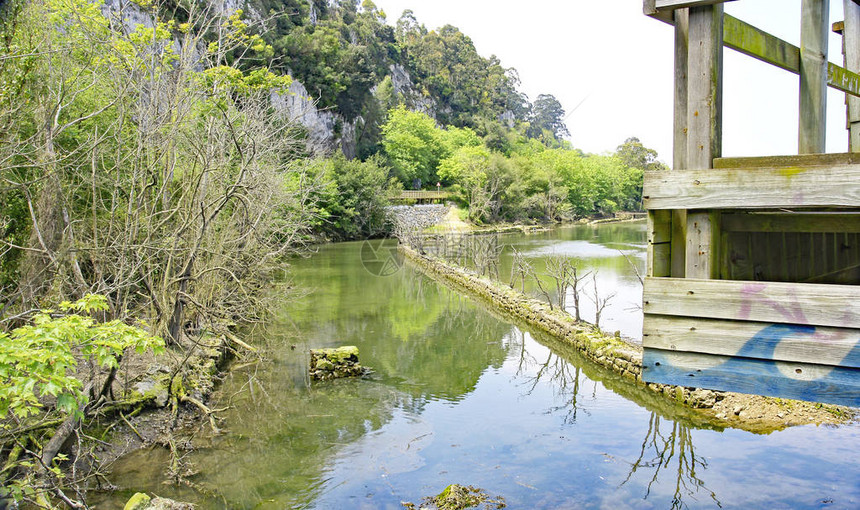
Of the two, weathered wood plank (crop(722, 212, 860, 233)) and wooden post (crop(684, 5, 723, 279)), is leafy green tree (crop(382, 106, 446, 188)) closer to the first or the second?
weathered wood plank (crop(722, 212, 860, 233))

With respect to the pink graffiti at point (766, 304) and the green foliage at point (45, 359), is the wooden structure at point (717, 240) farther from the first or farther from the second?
the green foliage at point (45, 359)

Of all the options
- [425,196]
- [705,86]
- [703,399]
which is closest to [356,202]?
[425,196]

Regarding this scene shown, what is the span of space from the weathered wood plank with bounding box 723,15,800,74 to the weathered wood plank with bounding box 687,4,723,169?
21 centimetres

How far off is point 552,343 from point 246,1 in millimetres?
37647

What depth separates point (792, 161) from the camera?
2865 millimetres

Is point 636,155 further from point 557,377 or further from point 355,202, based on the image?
point 557,377

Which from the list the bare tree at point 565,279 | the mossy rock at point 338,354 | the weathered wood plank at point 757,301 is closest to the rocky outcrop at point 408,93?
the bare tree at point 565,279

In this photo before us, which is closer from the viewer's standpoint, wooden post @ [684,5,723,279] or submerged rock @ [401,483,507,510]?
wooden post @ [684,5,723,279]

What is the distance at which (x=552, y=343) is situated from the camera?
1396 centimetres

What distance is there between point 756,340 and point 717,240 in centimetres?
67

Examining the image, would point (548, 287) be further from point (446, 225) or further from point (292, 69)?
point (292, 69)

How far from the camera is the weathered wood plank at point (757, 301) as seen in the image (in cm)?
263

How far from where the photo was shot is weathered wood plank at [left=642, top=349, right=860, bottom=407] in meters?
2.65

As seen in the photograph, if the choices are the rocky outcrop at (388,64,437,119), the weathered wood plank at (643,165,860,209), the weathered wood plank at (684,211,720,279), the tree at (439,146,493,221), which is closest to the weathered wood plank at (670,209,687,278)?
the weathered wood plank at (684,211,720,279)
